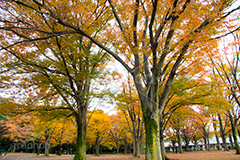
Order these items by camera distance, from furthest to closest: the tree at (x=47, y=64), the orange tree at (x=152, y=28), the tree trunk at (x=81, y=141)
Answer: the tree trunk at (x=81, y=141), the tree at (x=47, y=64), the orange tree at (x=152, y=28)

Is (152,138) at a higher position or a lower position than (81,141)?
higher

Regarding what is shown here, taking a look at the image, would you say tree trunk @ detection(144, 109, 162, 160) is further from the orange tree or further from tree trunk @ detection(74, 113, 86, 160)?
tree trunk @ detection(74, 113, 86, 160)

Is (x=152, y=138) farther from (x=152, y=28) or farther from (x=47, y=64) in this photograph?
(x=47, y=64)

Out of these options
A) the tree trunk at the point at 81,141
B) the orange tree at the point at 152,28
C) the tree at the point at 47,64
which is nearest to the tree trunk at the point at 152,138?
the orange tree at the point at 152,28

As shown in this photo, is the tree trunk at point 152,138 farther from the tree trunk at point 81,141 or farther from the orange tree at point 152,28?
the tree trunk at point 81,141

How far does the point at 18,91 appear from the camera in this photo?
8.21 meters

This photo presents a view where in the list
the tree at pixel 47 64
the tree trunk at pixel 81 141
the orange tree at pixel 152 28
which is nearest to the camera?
the orange tree at pixel 152 28

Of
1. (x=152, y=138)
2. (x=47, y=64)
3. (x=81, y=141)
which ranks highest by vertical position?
(x=47, y=64)

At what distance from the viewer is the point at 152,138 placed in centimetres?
502

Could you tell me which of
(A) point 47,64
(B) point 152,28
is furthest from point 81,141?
(B) point 152,28

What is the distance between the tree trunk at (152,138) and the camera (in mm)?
4820

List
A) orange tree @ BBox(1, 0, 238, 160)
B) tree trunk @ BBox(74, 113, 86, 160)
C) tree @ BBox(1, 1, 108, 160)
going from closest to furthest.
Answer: orange tree @ BBox(1, 0, 238, 160) → tree @ BBox(1, 1, 108, 160) → tree trunk @ BBox(74, 113, 86, 160)

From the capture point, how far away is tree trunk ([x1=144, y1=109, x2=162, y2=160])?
4.82m

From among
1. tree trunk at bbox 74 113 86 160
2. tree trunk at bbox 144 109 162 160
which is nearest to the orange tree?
tree trunk at bbox 144 109 162 160
